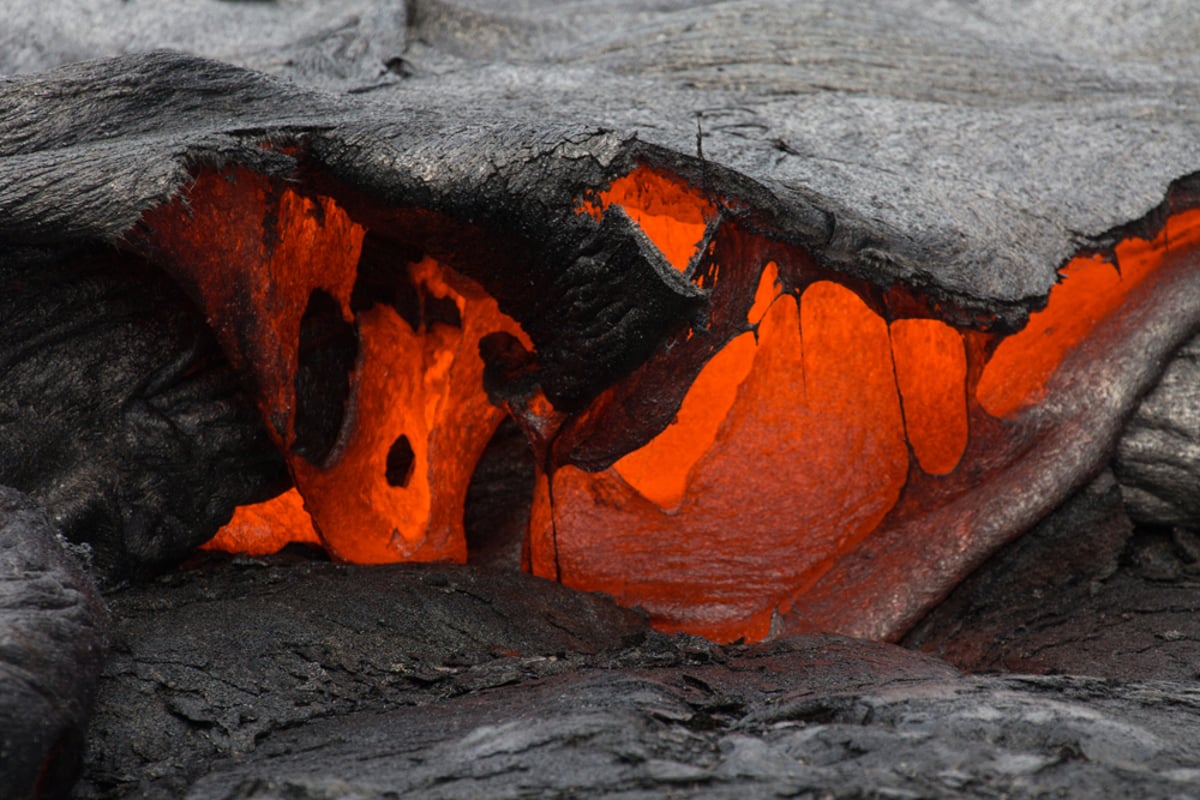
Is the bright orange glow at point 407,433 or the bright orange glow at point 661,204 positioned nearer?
the bright orange glow at point 661,204

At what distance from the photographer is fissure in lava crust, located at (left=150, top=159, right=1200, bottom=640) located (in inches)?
117

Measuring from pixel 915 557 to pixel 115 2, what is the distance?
10.6ft

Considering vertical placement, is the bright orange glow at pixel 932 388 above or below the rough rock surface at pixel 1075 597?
above

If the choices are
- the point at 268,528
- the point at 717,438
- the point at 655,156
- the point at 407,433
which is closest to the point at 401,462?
the point at 407,433

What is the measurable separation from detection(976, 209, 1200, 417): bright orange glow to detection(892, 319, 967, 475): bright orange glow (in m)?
0.12

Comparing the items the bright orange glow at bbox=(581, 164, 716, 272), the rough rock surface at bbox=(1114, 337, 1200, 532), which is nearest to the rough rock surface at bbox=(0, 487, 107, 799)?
the bright orange glow at bbox=(581, 164, 716, 272)

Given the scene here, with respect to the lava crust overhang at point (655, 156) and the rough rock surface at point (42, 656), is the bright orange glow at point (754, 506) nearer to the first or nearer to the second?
the lava crust overhang at point (655, 156)

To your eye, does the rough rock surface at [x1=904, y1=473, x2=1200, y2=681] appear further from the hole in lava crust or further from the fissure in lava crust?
the hole in lava crust

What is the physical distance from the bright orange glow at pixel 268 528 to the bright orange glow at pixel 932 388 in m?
1.65

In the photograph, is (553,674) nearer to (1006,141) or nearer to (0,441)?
(0,441)

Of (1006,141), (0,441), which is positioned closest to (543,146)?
(0,441)

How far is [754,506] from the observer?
10.7ft

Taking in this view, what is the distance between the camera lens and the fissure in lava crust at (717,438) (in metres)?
2.98

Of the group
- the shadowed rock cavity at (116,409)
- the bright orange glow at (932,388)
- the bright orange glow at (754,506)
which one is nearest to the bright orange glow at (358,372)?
the shadowed rock cavity at (116,409)
